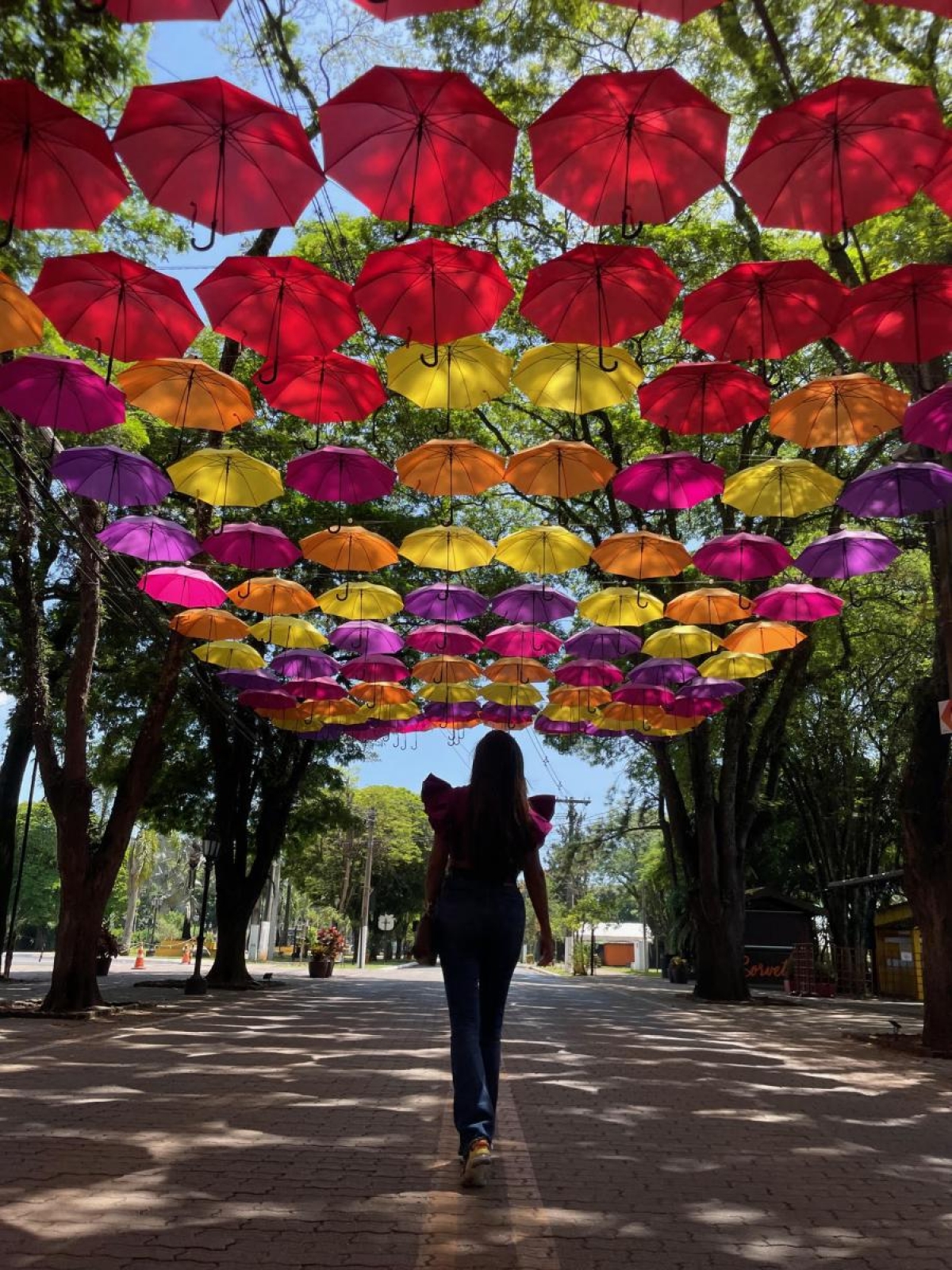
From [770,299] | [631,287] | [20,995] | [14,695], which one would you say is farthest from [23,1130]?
[14,695]

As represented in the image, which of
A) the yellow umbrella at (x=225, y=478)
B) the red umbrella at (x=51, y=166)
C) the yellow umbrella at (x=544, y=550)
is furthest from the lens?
the yellow umbrella at (x=544, y=550)

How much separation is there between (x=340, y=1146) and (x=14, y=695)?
15.4 m

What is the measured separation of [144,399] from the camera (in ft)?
27.3

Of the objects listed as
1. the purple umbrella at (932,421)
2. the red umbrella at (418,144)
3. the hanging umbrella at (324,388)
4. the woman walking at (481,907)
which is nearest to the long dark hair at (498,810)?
the woman walking at (481,907)

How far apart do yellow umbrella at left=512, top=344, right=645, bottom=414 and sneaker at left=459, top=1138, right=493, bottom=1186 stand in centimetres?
611

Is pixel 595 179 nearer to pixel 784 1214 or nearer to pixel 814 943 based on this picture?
pixel 784 1214

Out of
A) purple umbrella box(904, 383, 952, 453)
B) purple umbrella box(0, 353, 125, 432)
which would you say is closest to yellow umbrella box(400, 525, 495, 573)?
purple umbrella box(0, 353, 125, 432)

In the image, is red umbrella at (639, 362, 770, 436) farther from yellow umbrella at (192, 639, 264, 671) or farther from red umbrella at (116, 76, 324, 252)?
yellow umbrella at (192, 639, 264, 671)

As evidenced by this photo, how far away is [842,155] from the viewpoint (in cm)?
562

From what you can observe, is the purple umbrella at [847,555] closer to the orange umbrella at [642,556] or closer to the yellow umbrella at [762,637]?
the orange umbrella at [642,556]

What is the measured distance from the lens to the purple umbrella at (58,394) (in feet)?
26.0

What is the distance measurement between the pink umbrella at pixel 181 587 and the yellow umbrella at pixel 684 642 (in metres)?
6.38

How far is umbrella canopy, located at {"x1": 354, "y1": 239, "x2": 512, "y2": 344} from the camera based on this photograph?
633 centimetres

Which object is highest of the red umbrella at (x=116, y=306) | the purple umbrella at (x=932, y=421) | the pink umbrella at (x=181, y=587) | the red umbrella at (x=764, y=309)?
the red umbrella at (x=764, y=309)
